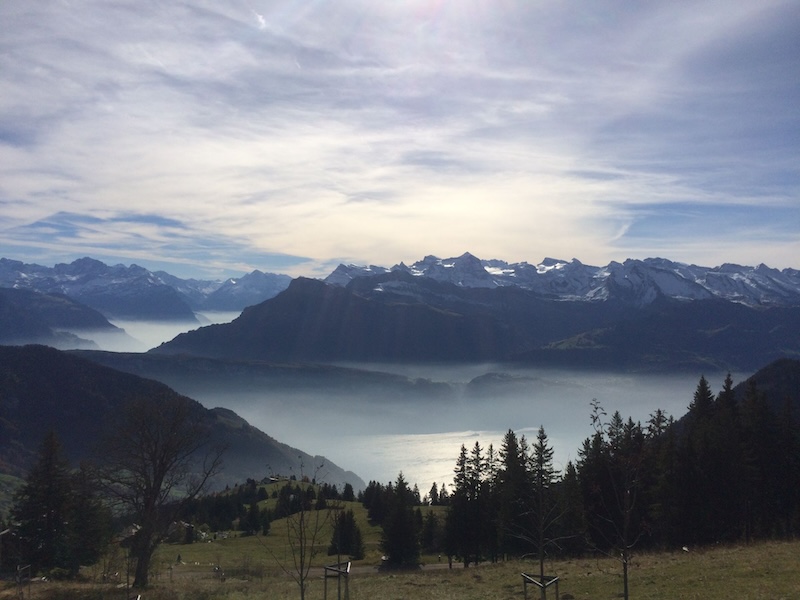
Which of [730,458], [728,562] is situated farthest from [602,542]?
[728,562]

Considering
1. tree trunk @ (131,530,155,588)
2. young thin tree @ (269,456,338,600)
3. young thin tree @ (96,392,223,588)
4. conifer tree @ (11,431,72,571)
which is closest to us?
young thin tree @ (269,456,338,600)

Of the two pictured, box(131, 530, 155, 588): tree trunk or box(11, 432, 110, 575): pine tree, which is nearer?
box(131, 530, 155, 588): tree trunk

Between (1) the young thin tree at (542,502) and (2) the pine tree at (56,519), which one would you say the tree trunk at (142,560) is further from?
(1) the young thin tree at (542,502)

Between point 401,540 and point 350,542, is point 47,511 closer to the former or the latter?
point 401,540

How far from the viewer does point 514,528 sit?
5638 centimetres

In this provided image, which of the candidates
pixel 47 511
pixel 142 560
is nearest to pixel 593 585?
pixel 142 560

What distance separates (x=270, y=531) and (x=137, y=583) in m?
72.5

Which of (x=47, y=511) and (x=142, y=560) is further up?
(x=47, y=511)

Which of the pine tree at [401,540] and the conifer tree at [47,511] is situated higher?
the conifer tree at [47,511]

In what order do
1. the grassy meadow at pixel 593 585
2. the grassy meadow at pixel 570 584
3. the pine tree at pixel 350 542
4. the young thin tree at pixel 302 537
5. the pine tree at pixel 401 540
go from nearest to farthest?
the young thin tree at pixel 302 537
the grassy meadow at pixel 593 585
the grassy meadow at pixel 570 584
the pine tree at pixel 401 540
the pine tree at pixel 350 542

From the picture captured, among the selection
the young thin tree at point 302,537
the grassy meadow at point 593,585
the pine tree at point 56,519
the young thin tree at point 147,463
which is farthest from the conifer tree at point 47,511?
the young thin tree at point 302,537

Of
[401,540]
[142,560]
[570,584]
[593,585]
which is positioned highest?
[142,560]

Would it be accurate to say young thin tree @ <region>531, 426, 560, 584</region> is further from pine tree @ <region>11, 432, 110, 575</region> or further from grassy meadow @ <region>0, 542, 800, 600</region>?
pine tree @ <region>11, 432, 110, 575</region>

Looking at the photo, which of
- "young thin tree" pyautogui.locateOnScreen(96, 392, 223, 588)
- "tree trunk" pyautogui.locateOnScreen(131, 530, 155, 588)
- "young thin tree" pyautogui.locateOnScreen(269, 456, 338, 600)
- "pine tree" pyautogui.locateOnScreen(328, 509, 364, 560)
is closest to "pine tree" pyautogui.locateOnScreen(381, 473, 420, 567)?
"pine tree" pyautogui.locateOnScreen(328, 509, 364, 560)
